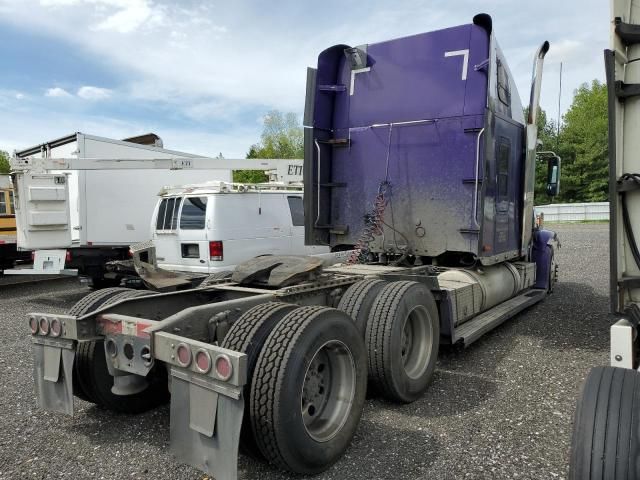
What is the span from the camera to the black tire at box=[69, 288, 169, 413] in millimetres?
3756

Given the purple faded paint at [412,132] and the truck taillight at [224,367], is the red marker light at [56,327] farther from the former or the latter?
the purple faded paint at [412,132]

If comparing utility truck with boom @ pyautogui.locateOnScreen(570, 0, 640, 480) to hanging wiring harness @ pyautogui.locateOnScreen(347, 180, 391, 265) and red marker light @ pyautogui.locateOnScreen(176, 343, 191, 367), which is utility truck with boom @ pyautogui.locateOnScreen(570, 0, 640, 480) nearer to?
red marker light @ pyautogui.locateOnScreen(176, 343, 191, 367)

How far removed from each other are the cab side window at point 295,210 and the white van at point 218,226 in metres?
0.09

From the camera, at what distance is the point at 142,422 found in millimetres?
3889

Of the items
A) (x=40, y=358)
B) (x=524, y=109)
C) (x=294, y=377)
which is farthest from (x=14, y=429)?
(x=524, y=109)

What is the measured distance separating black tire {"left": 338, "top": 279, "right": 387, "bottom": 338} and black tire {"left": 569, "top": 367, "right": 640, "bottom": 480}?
195 cm

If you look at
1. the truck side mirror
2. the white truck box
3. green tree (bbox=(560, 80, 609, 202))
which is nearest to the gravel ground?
the truck side mirror

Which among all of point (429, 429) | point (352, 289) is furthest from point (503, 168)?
point (429, 429)

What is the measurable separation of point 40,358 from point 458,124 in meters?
4.79

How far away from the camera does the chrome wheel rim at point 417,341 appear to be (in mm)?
4410

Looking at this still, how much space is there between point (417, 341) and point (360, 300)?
2.51 ft

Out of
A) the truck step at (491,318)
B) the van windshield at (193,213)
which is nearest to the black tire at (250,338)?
the truck step at (491,318)

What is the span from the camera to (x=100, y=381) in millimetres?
3789

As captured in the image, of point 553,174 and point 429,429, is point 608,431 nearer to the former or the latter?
point 429,429
